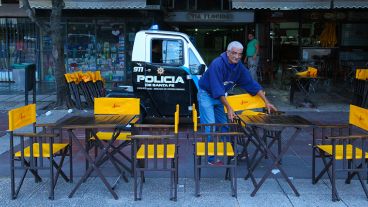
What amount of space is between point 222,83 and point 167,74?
2.90 m

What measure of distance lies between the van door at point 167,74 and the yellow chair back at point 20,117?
3.38 metres

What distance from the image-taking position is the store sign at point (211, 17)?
1680 cm

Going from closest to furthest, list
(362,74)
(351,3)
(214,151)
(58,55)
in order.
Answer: (214,151)
(362,74)
(58,55)
(351,3)

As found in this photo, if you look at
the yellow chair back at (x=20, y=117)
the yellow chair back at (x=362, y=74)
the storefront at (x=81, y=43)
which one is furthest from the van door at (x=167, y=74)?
the storefront at (x=81, y=43)

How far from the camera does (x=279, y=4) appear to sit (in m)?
13.7

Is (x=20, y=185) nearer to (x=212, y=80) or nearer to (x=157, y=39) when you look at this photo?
(x=212, y=80)

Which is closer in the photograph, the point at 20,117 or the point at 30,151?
the point at 30,151

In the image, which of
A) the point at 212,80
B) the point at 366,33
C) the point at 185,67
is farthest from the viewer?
the point at 366,33

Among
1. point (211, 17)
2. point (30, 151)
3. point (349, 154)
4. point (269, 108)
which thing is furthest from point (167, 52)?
point (211, 17)

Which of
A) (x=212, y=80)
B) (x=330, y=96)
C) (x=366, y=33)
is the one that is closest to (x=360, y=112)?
(x=212, y=80)

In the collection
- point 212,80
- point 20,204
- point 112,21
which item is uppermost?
point 112,21

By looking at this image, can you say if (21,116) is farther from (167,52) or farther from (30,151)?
(167,52)

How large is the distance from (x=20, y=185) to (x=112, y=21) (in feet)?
36.7

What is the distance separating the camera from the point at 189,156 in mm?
7184
